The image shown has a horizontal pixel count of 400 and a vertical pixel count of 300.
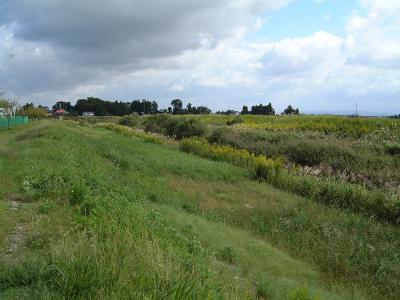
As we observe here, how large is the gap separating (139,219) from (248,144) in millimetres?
23421

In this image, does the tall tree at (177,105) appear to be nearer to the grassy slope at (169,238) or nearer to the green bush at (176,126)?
the green bush at (176,126)

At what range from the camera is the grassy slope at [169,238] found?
4.46m

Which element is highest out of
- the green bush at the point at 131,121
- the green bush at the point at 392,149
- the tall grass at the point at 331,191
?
the green bush at the point at 131,121

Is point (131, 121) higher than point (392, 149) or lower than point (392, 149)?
higher

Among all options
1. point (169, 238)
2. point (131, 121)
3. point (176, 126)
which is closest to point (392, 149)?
point (169, 238)

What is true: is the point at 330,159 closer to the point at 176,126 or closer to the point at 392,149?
the point at 392,149

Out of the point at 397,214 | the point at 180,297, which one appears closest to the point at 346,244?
the point at 397,214

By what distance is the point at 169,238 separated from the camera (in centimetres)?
731

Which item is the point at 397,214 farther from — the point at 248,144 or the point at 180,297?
the point at 248,144

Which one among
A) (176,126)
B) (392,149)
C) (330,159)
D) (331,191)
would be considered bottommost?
(331,191)

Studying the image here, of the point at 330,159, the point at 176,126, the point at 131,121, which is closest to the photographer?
the point at 330,159

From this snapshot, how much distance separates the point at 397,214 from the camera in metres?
13.5

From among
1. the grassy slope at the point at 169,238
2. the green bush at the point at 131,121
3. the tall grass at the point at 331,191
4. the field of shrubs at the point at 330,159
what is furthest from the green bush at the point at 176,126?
the grassy slope at the point at 169,238

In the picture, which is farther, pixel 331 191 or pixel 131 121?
pixel 131 121
